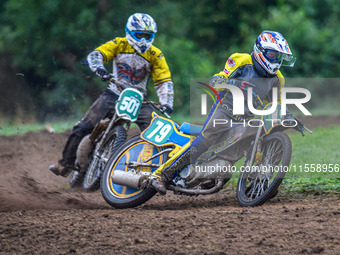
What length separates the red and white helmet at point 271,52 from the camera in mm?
7074

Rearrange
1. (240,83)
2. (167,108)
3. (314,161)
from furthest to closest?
(314,161) → (167,108) → (240,83)

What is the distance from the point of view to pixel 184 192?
7.29 metres

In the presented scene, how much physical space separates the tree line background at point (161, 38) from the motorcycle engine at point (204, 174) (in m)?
11.0

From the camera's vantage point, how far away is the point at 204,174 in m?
7.26

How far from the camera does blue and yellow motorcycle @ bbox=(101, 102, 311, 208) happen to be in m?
6.94

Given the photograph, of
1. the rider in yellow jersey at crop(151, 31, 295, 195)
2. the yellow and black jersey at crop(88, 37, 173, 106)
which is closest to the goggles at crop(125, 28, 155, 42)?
the yellow and black jersey at crop(88, 37, 173, 106)

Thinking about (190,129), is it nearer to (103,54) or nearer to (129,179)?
(129,179)

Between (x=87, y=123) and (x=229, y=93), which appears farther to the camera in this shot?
(x=87, y=123)

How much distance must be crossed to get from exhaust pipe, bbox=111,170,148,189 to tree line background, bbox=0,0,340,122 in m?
10.7

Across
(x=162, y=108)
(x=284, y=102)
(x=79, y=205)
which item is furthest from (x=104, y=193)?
(x=284, y=102)

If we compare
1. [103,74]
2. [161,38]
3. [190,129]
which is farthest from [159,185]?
[161,38]

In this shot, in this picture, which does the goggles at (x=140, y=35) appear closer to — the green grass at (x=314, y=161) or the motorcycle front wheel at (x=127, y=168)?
the motorcycle front wheel at (x=127, y=168)

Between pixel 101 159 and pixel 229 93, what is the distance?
2.57m

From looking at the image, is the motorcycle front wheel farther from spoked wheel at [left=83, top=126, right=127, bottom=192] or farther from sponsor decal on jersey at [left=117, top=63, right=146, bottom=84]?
sponsor decal on jersey at [left=117, top=63, right=146, bottom=84]
